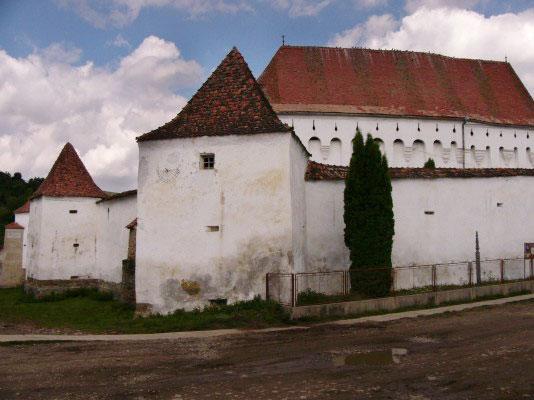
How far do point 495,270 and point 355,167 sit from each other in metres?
6.53

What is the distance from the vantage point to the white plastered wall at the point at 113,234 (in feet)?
66.0

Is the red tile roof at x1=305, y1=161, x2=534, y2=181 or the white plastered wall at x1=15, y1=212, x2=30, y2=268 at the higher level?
the red tile roof at x1=305, y1=161, x2=534, y2=181

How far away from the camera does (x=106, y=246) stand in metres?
22.2

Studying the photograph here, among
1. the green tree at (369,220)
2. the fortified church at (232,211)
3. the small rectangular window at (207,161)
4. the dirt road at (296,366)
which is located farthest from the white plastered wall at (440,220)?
the dirt road at (296,366)

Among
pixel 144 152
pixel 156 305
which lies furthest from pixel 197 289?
pixel 144 152

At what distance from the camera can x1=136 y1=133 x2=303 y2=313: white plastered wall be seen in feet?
45.0

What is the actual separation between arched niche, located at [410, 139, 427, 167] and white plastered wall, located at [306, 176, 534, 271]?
486 inches

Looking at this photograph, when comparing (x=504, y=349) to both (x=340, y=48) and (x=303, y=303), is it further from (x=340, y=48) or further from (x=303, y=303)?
(x=340, y=48)

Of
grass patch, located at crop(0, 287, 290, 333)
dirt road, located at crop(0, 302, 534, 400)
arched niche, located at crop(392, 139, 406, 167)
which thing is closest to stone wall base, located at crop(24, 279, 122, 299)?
grass patch, located at crop(0, 287, 290, 333)

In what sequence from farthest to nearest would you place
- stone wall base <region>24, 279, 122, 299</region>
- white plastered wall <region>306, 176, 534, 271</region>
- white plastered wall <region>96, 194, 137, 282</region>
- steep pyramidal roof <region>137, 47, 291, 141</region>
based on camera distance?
stone wall base <region>24, 279, 122, 299</region>, white plastered wall <region>96, 194, 137, 282</region>, white plastered wall <region>306, 176, 534, 271</region>, steep pyramidal roof <region>137, 47, 291, 141</region>

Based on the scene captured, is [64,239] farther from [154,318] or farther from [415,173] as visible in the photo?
[415,173]

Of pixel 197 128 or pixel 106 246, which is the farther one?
pixel 106 246

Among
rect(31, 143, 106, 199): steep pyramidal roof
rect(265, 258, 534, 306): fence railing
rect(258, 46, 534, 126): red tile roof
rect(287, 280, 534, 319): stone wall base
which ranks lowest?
rect(287, 280, 534, 319): stone wall base

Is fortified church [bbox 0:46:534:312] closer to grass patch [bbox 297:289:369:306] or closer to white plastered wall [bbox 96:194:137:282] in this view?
white plastered wall [bbox 96:194:137:282]
